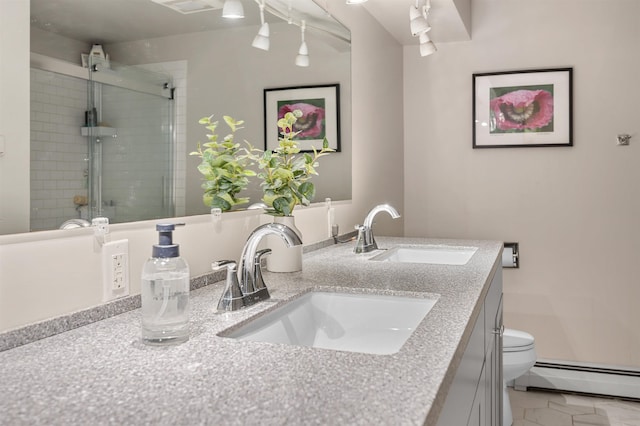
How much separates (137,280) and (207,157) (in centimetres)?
40

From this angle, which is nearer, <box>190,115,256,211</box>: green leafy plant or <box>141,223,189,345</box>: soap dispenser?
<box>141,223,189,345</box>: soap dispenser

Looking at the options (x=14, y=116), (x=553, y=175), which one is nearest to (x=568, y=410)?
(x=553, y=175)

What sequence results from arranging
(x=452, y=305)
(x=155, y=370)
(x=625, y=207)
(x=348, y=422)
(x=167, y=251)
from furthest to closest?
(x=625, y=207) < (x=452, y=305) < (x=167, y=251) < (x=155, y=370) < (x=348, y=422)

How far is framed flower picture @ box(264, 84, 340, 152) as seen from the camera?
1766 millimetres

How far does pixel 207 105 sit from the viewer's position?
4.67 ft

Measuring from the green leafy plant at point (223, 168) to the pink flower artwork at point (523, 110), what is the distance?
2116 mm

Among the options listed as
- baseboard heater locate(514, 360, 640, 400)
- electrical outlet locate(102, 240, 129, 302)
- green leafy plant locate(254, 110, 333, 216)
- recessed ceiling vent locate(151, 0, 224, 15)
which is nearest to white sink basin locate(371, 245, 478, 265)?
green leafy plant locate(254, 110, 333, 216)

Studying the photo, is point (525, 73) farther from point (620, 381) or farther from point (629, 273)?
point (620, 381)

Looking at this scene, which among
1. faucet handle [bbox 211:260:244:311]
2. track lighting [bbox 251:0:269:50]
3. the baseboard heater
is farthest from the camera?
the baseboard heater

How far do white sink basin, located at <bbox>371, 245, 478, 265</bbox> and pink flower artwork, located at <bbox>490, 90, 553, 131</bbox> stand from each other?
1.33 m

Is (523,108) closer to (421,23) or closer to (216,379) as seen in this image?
(421,23)

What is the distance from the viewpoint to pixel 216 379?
2.35 ft

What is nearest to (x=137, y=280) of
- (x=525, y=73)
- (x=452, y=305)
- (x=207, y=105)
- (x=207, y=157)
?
(x=207, y=157)

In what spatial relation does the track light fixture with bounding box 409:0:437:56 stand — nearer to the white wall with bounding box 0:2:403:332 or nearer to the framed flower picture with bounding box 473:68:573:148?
the white wall with bounding box 0:2:403:332
